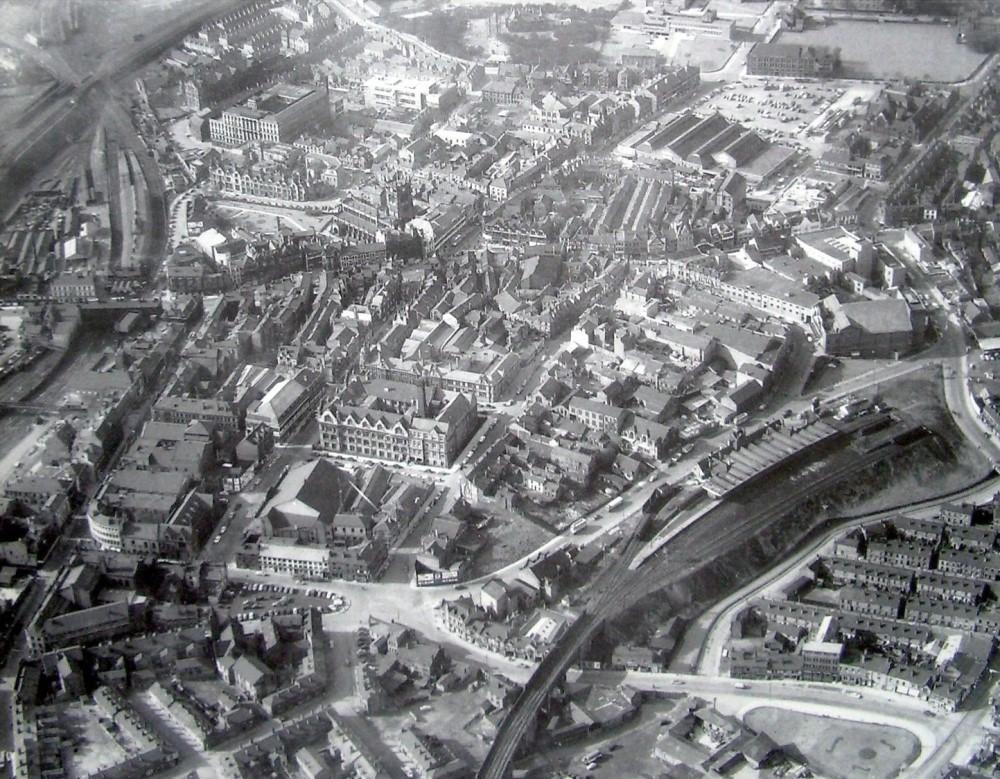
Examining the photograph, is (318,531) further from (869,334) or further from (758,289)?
(869,334)

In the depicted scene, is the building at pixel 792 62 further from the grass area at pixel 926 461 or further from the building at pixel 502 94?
the grass area at pixel 926 461

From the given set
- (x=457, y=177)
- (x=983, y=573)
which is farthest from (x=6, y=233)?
(x=983, y=573)

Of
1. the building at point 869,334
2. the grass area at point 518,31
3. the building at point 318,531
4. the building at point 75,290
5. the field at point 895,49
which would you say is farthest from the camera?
the grass area at point 518,31

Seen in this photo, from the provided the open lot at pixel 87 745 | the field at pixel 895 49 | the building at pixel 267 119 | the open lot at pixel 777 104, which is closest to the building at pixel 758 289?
the open lot at pixel 777 104

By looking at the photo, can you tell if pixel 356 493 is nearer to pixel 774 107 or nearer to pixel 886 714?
pixel 886 714

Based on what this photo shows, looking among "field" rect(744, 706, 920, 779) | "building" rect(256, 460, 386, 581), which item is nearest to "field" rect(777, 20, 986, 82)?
"building" rect(256, 460, 386, 581)

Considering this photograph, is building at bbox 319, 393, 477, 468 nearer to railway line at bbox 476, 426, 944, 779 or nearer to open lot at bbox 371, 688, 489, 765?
railway line at bbox 476, 426, 944, 779
